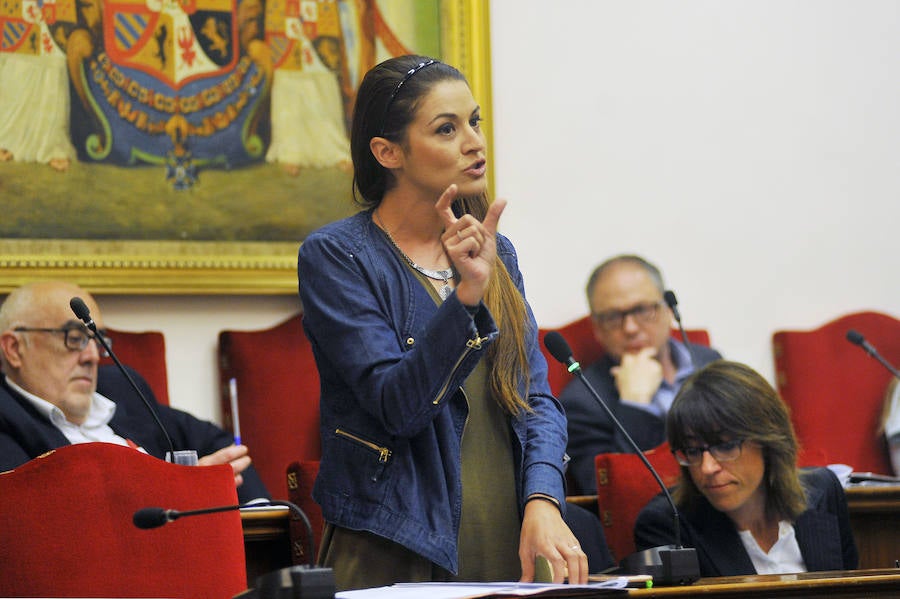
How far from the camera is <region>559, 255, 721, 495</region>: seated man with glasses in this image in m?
3.86

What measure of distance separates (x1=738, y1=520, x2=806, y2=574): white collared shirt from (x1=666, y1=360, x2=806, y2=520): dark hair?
4 centimetres

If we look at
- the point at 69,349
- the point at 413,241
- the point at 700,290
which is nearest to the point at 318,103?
the point at 69,349

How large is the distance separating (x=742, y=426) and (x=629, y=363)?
50.1 inches

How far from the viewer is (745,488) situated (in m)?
2.80

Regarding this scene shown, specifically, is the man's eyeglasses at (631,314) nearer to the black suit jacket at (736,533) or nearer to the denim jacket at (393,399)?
the black suit jacket at (736,533)

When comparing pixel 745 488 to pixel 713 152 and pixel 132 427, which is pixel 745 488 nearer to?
pixel 132 427

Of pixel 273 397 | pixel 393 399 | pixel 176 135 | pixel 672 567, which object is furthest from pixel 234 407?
pixel 672 567

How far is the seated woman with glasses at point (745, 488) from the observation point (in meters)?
2.75

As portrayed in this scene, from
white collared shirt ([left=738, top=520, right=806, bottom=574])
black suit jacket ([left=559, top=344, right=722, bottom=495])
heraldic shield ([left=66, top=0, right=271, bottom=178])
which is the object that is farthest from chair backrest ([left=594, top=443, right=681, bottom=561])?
heraldic shield ([left=66, top=0, right=271, bottom=178])

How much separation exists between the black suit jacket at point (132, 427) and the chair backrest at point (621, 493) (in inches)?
40.1

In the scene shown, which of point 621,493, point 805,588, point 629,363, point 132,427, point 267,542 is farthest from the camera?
point 629,363

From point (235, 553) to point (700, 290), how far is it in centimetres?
297

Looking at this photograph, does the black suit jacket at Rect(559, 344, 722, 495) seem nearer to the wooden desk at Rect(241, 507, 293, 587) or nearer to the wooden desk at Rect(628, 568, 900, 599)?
the wooden desk at Rect(241, 507, 293, 587)

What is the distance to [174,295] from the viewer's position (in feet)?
13.3
